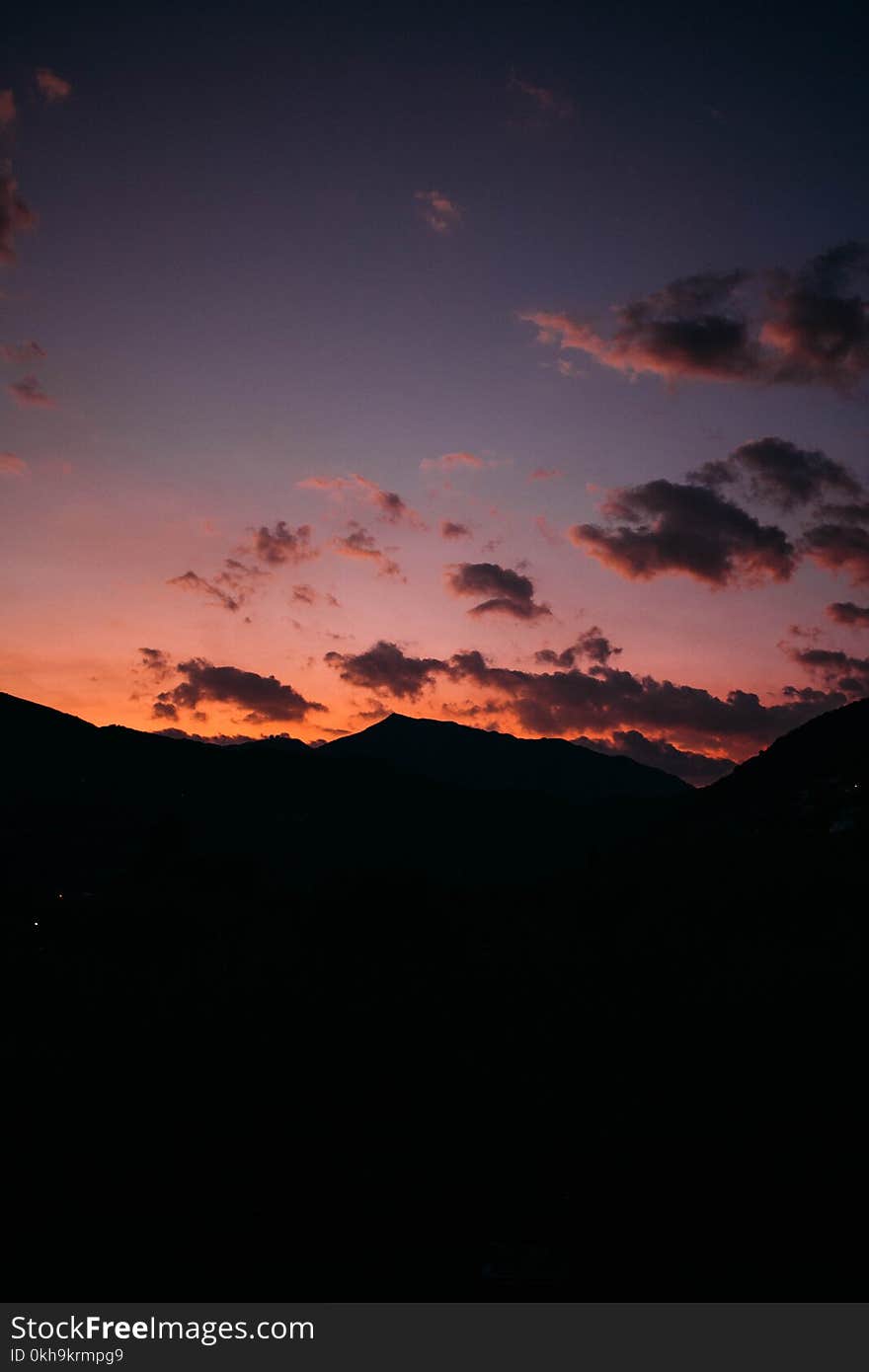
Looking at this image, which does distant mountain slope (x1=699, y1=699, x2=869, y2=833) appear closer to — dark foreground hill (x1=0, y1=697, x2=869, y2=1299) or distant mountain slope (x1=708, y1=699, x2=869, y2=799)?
distant mountain slope (x1=708, y1=699, x2=869, y2=799)

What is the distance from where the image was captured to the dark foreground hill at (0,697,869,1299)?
16.6 metres

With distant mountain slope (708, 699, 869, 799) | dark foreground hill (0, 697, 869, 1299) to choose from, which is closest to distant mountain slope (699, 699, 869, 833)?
distant mountain slope (708, 699, 869, 799)

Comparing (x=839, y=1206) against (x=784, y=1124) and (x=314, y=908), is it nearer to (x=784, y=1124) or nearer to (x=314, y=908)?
(x=784, y=1124)

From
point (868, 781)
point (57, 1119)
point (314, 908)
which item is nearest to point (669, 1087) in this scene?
point (57, 1119)

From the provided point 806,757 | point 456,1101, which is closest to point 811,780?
point 806,757

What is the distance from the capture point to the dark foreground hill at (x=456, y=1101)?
1659 cm

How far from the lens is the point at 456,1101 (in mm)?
24828

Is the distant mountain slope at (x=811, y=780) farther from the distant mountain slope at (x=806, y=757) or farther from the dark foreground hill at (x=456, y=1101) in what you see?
the dark foreground hill at (x=456, y=1101)

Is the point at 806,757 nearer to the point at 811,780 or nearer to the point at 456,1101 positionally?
the point at 811,780

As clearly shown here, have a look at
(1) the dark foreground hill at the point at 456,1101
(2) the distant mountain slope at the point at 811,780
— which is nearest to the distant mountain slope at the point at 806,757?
(2) the distant mountain slope at the point at 811,780
